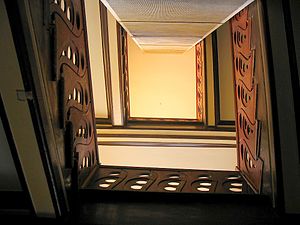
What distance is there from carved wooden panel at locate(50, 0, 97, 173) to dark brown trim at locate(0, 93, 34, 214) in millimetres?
196

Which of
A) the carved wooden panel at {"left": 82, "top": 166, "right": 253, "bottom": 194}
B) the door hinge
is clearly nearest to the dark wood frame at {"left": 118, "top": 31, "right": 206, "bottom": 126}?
the carved wooden panel at {"left": 82, "top": 166, "right": 253, "bottom": 194}

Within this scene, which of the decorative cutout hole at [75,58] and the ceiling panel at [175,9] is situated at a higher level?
the ceiling panel at [175,9]

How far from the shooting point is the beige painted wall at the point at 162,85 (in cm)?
401

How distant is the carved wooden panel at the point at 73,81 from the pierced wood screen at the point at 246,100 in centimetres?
81

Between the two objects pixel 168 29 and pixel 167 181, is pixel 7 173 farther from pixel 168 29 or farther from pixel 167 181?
Result: pixel 168 29

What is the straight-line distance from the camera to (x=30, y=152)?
1332 millimetres

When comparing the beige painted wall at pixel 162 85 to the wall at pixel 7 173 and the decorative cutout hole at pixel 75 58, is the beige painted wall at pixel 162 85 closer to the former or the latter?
the decorative cutout hole at pixel 75 58

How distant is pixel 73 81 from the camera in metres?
1.67

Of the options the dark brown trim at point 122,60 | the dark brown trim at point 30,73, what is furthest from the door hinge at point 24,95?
the dark brown trim at point 122,60

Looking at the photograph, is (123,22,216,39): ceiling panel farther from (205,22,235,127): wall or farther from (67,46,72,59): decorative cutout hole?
(205,22,235,127): wall

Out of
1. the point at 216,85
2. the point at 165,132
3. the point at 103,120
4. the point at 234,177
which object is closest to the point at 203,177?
the point at 234,177

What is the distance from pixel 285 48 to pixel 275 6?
6.1 inches

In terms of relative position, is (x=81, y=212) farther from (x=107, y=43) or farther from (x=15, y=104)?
(x=107, y=43)

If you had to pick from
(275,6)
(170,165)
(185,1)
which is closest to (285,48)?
(275,6)
